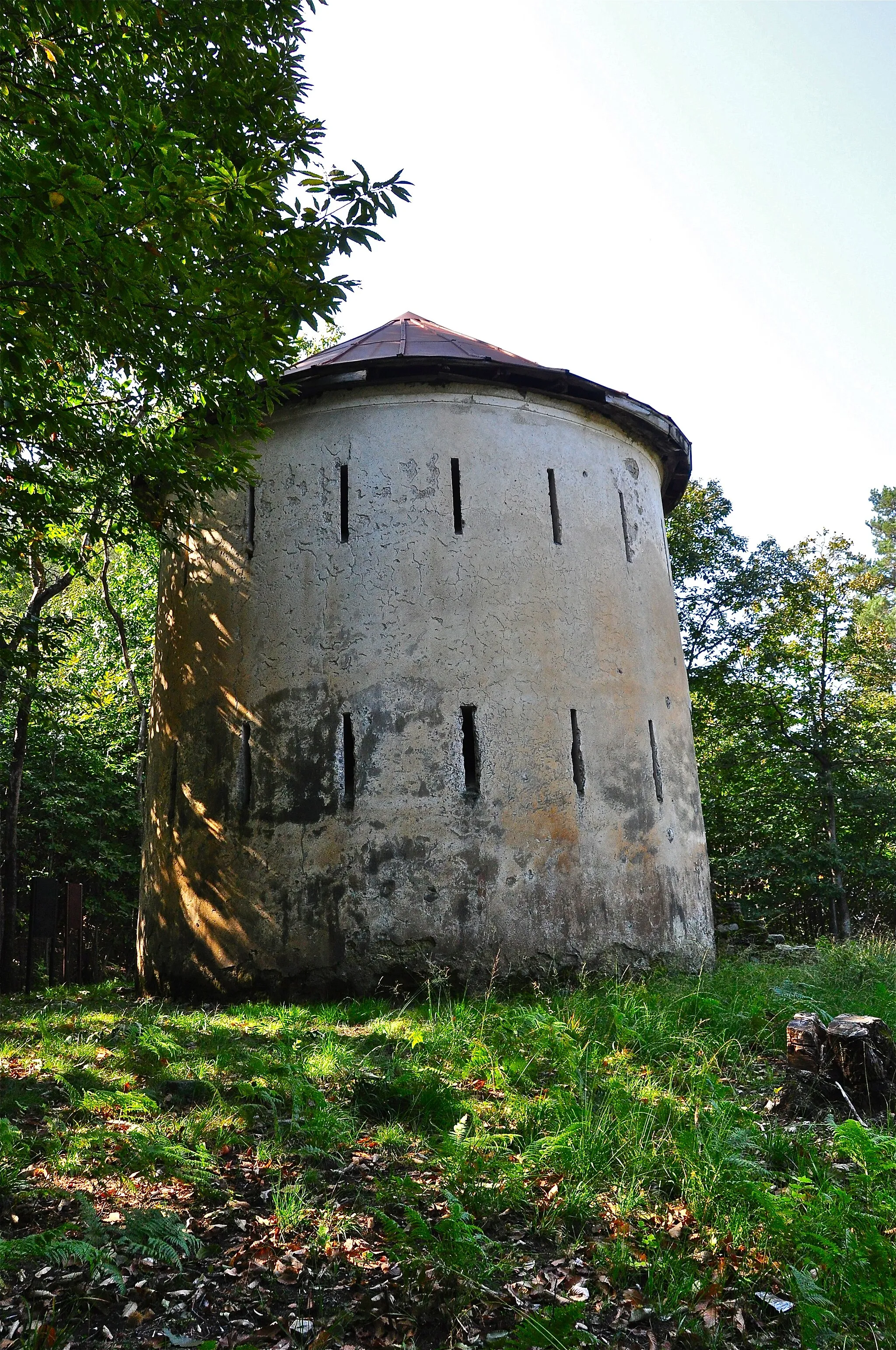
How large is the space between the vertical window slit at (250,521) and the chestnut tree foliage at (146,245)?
969 millimetres

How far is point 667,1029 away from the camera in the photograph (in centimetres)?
596

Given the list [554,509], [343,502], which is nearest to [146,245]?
[343,502]

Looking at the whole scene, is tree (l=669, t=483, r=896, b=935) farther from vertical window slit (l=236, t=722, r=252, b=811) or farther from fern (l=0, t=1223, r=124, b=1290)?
fern (l=0, t=1223, r=124, b=1290)

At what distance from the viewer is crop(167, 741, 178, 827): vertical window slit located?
9.43m

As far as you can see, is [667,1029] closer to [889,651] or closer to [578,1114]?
[578,1114]

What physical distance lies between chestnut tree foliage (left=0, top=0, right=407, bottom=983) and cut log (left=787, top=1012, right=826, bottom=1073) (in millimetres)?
5493

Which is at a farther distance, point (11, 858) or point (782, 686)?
point (782, 686)

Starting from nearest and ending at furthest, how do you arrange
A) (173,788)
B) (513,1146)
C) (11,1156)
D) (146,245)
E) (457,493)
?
(11,1156) → (513,1146) → (146,245) → (457,493) → (173,788)

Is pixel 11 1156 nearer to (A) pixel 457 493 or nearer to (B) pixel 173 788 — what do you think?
(B) pixel 173 788

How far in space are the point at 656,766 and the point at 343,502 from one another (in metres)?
4.29

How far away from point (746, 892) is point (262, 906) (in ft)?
47.3

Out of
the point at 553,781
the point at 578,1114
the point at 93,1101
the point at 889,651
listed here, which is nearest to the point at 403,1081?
the point at 578,1114

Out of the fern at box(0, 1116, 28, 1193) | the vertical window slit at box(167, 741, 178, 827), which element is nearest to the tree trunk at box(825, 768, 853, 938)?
the vertical window slit at box(167, 741, 178, 827)

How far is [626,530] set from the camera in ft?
33.5
